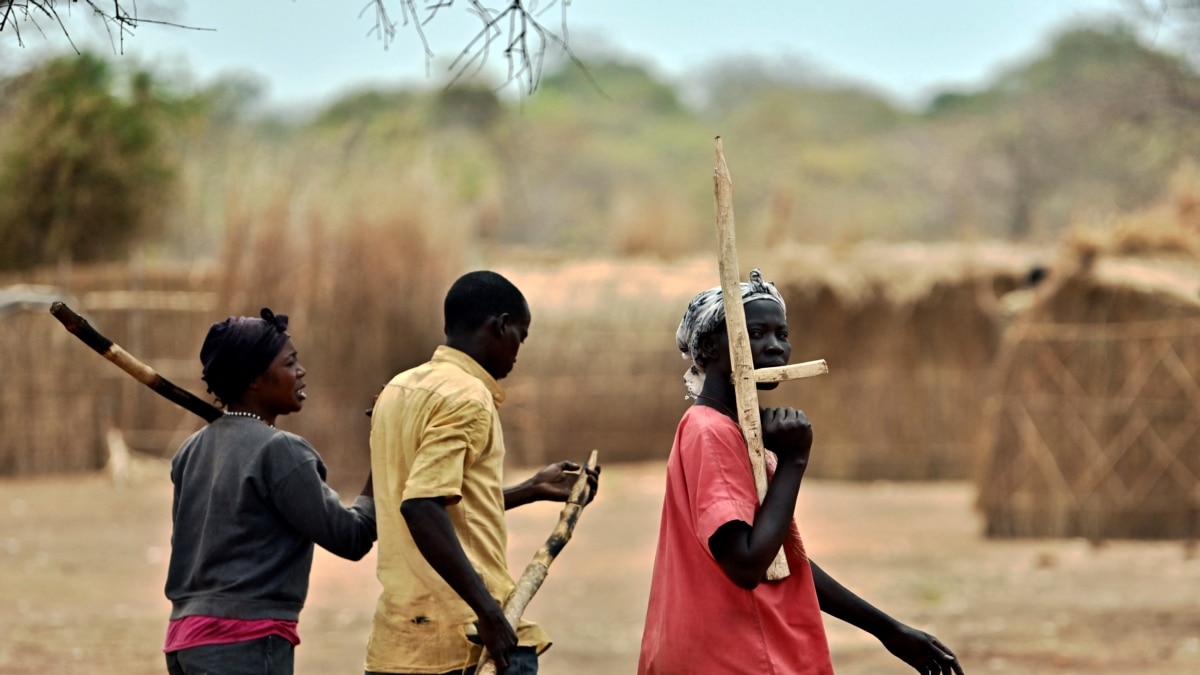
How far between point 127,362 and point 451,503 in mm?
900

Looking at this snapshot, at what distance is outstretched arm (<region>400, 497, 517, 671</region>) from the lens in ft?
11.1

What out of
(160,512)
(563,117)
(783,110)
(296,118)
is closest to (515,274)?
(160,512)

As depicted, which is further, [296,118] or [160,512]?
[296,118]

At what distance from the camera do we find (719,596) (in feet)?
10.1

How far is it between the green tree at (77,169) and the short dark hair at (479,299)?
14.9m

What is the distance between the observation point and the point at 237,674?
3.54 m

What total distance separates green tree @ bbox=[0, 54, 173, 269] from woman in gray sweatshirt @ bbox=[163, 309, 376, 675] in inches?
582

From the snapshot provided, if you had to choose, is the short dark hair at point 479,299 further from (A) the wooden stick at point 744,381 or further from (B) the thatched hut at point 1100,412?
(B) the thatched hut at point 1100,412

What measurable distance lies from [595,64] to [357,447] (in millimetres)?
49028

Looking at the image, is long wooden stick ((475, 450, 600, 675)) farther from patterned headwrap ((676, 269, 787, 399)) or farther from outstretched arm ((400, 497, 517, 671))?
patterned headwrap ((676, 269, 787, 399))

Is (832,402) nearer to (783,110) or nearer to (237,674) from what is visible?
(237,674)

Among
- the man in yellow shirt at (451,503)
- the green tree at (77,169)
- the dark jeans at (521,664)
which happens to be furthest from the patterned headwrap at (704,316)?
the green tree at (77,169)

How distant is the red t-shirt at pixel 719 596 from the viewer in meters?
A: 3.04

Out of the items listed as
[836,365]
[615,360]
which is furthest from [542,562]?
[615,360]
